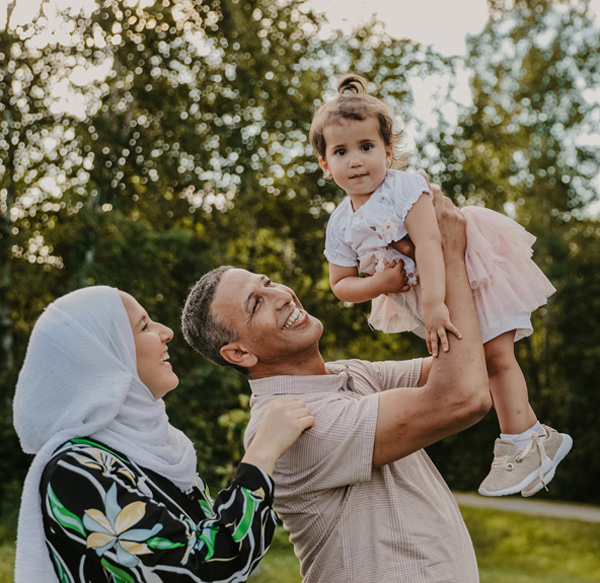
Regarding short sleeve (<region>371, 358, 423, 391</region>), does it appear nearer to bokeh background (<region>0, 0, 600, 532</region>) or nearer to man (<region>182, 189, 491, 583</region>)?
man (<region>182, 189, 491, 583</region>)

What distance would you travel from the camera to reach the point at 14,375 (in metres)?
14.4

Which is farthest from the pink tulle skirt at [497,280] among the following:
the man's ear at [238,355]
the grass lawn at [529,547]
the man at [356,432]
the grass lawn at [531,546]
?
the grass lawn at [531,546]

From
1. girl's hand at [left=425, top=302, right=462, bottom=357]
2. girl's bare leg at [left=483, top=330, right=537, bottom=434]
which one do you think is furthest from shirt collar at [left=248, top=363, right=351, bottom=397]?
girl's bare leg at [left=483, top=330, right=537, bottom=434]

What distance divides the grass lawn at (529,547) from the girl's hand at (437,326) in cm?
1062

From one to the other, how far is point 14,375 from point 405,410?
1317 centimetres

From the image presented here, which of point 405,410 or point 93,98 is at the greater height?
point 93,98

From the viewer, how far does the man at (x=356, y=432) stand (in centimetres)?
247

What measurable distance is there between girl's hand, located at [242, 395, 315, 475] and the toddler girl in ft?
1.71

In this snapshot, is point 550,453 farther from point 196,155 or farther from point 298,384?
point 196,155

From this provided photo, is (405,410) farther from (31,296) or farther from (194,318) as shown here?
(31,296)

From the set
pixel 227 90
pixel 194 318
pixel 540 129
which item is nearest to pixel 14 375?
pixel 227 90

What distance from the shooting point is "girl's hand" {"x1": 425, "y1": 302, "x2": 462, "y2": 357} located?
2602mm

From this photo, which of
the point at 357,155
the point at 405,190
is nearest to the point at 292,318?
the point at 405,190

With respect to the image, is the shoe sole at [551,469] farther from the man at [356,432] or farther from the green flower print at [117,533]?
the green flower print at [117,533]
